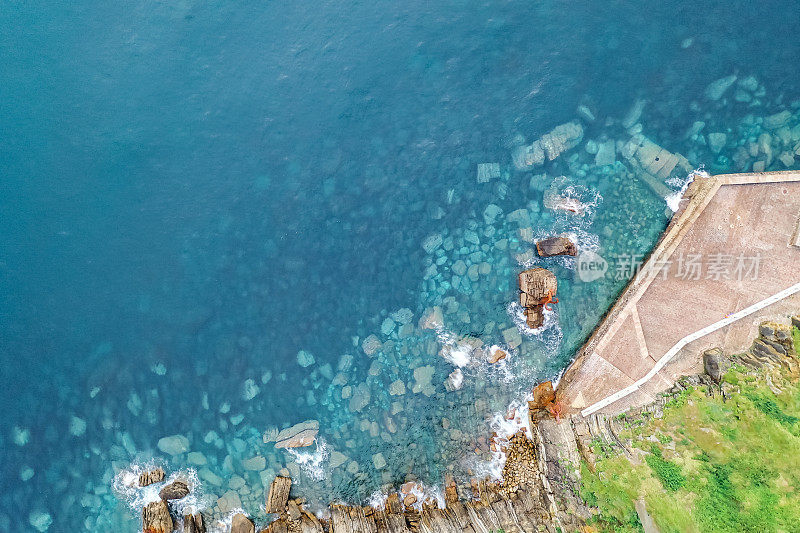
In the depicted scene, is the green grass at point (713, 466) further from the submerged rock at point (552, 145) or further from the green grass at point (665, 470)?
the submerged rock at point (552, 145)

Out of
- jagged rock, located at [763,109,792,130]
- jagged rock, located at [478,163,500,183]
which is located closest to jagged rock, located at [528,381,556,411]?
jagged rock, located at [478,163,500,183]

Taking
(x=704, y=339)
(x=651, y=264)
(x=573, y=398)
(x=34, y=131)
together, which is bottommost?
(x=573, y=398)

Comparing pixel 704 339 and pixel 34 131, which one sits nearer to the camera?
pixel 704 339

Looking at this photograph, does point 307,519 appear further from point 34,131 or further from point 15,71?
point 15,71

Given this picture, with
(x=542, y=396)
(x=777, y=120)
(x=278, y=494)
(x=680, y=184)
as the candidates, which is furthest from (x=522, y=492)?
(x=777, y=120)

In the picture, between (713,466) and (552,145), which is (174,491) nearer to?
(713,466)

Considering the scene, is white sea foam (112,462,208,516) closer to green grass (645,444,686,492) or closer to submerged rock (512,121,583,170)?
green grass (645,444,686,492)

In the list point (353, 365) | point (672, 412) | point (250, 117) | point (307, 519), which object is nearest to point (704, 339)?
point (672, 412)

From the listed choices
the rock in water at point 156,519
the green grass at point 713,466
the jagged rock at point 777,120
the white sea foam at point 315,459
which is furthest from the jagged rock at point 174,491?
the jagged rock at point 777,120
